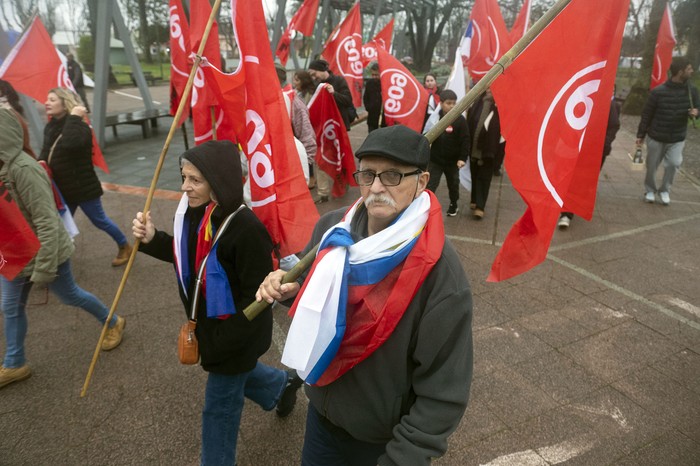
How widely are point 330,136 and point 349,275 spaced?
15.9 feet

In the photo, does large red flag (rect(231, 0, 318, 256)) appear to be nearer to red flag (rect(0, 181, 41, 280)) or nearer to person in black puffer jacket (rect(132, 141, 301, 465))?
person in black puffer jacket (rect(132, 141, 301, 465))

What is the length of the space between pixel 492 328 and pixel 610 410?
3.42 ft

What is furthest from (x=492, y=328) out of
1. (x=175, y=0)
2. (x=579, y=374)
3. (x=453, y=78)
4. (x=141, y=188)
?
(x=141, y=188)

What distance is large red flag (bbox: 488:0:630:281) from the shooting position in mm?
1876

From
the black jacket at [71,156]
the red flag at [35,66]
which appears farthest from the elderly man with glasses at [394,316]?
the red flag at [35,66]

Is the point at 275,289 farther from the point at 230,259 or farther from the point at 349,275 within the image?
the point at 230,259

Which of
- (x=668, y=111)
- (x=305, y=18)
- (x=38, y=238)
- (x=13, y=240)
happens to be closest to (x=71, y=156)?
(x=38, y=238)

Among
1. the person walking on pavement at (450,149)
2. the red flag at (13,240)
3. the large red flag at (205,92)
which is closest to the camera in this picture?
the red flag at (13,240)

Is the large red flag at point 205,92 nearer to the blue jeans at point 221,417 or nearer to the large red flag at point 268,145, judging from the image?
the large red flag at point 268,145

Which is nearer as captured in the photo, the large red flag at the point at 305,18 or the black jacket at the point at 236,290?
the black jacket at the point at 236,290

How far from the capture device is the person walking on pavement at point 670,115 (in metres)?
6.43

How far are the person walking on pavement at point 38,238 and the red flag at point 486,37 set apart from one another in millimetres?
4762

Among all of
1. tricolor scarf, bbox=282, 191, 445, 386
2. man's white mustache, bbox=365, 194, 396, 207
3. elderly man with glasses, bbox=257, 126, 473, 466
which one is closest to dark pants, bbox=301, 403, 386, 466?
elderly man with glasses, bbox=257, 126, 473, 466

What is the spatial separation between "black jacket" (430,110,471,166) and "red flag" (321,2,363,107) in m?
3.58
